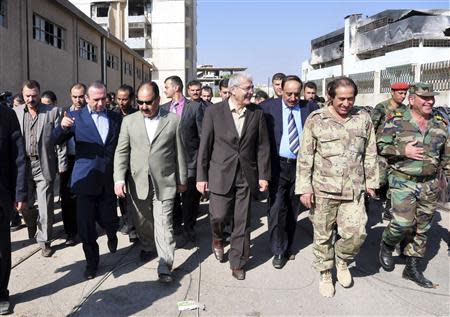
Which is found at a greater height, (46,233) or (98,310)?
(46,233)

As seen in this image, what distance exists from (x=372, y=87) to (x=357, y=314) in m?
26.3

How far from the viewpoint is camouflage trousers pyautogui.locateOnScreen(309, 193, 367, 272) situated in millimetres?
3869

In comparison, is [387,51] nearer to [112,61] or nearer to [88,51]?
[112,61]

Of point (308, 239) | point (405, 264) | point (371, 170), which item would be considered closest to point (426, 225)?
point (405, 264)

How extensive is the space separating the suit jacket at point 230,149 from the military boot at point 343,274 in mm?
1073

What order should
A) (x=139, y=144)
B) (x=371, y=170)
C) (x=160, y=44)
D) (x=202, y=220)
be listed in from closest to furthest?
(x=371, y=170) < (x=139, y=144) < (x=202, y=220) < (x=160, y=44)

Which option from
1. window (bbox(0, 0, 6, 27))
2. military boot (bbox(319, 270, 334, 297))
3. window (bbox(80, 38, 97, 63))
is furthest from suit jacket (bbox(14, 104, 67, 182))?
window (bbox(80, 38, 97, 63))

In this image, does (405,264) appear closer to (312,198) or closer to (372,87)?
(312,198)

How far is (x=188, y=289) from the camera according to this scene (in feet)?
13.1

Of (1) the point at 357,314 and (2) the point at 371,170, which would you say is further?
(2) the point at 371,170

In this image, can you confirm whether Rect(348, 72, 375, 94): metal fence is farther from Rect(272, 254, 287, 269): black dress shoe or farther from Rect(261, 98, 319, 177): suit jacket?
Rect(272, 254, 287, 269): black dress shoe

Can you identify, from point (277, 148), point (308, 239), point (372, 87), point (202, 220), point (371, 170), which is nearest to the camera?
point (371, 170)

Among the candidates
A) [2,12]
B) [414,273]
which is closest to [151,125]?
[414,273]

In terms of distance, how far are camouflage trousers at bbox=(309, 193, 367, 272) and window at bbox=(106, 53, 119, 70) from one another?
24201mm
